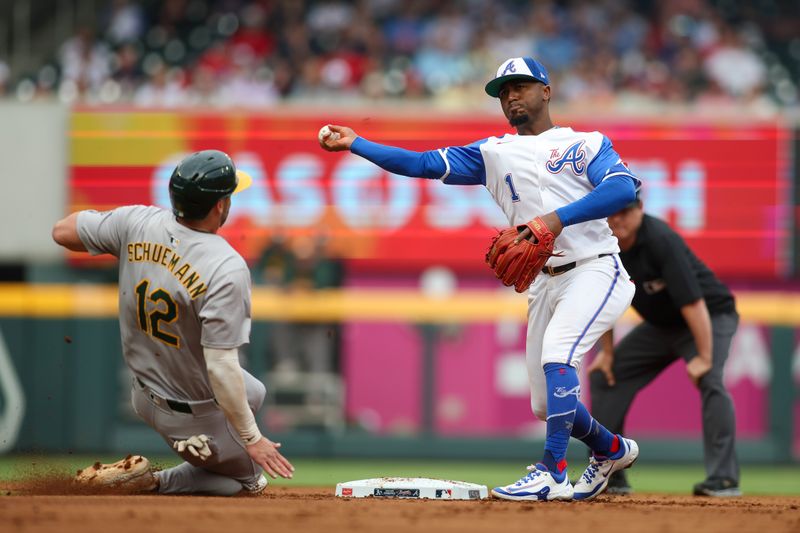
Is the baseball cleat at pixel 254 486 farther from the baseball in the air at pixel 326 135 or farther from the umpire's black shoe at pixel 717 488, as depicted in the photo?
the umpire's black shoe at pixel 717 488

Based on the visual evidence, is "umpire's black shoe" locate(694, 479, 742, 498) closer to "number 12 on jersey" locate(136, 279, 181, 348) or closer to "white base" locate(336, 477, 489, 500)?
"white base" locate(336, 477, 489, 500)

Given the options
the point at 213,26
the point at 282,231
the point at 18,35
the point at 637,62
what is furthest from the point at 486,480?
the point at 18,35

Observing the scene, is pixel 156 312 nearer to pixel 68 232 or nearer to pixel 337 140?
pixel 68 232

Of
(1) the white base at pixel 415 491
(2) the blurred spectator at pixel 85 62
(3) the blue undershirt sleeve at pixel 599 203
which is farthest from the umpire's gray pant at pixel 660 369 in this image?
(2) the blurred spectator at pixel 85 62

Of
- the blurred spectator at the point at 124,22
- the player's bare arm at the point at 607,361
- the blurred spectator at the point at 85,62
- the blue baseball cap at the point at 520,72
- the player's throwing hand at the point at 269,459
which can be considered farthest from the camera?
the blurred spectator at the point at 124,22

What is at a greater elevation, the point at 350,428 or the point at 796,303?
the point at 796,303

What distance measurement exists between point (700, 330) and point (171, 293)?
2757mm

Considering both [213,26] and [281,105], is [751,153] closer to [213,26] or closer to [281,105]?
[281,105]

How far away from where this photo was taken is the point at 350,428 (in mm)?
10047

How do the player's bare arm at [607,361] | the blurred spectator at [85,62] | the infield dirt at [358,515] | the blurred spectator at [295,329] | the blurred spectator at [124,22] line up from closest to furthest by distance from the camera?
the infield dirt at [358,515] < the player's bare arm at [607,361] < the blurred spectator at [295,329] < the blurred spectator at [85,62] < the blurred spectator at [124,22]

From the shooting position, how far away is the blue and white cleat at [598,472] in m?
5.30

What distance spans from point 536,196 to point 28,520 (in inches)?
95.1

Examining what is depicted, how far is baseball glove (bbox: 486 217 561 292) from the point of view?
490 centimetres

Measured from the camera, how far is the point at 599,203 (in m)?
4.93
